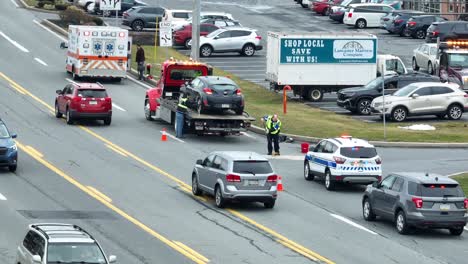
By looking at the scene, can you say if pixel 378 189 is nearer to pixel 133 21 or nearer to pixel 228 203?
pixel 228 203

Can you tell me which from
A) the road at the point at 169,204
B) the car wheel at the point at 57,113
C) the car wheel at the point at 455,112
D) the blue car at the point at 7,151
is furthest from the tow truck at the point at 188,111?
the car wheel at the point at 455,112

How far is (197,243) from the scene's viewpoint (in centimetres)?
3077

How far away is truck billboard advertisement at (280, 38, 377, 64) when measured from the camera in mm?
60844

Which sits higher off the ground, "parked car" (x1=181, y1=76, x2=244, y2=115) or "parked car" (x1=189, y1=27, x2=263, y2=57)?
"parked car" (x1=181, y1=76, x2=244, y2=115)

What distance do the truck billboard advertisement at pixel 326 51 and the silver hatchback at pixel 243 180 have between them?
25.5m

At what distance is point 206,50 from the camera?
241ft

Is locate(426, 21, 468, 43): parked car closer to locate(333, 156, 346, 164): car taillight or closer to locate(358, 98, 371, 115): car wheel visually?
locate(358, 98, 371, 115): car wheel

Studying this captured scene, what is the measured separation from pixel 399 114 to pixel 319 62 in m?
7.51

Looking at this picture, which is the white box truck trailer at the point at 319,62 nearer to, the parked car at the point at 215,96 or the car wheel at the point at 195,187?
the parked car at the point at 215,96

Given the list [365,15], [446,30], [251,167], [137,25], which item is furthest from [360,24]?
[251,167]

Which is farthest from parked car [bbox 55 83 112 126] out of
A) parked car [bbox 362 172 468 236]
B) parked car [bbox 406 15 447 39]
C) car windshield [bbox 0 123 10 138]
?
parked car [bbox 406 15 447 39]

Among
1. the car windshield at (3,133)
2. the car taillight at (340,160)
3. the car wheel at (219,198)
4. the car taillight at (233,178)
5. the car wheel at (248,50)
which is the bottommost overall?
the car wheel at (248,50)

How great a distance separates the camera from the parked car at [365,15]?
283ft

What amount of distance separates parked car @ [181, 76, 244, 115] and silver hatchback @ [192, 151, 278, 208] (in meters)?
12.0
